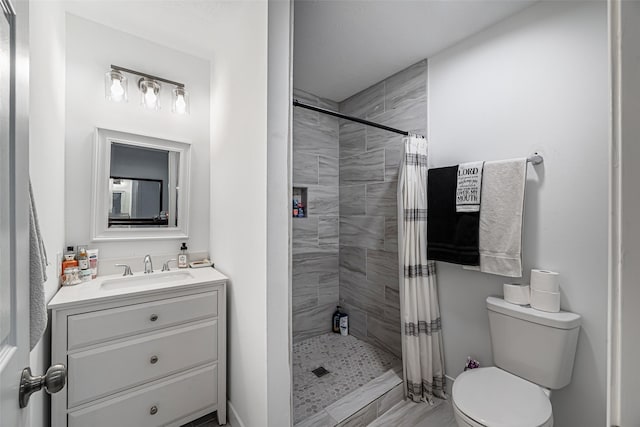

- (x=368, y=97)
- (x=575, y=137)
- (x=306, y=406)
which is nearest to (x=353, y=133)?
(x=368, y=97)

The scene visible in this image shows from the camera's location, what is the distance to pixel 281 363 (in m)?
1.26

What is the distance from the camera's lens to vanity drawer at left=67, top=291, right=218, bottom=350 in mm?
1269

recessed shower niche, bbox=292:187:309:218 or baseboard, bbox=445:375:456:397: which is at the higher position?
recessed shower niche, bbox=292:187:309:218

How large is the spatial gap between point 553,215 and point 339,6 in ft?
5.49

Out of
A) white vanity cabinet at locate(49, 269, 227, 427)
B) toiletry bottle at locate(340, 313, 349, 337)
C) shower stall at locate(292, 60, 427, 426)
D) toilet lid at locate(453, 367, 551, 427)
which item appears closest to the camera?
toilet lid at locate(453, 367, 551, 427)

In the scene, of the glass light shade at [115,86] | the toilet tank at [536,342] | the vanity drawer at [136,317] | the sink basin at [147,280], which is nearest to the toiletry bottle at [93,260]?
the sink basin at [147,280]

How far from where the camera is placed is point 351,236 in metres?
2.63

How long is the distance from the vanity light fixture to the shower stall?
0.93m

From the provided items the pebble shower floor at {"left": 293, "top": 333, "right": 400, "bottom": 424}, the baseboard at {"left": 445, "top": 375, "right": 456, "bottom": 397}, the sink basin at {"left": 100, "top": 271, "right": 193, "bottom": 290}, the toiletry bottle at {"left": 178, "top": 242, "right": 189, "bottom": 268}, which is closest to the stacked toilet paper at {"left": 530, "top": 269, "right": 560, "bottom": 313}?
the baseboard at {"left": 445, "top": 375, "right": 456, "bottom": 397}

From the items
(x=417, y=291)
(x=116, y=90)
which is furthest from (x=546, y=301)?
(x=116, y=90)

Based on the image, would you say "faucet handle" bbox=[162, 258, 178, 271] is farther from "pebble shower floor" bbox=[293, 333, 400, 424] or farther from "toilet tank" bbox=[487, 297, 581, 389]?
"toilet tank" bbox=[487, 297, 581, 389]

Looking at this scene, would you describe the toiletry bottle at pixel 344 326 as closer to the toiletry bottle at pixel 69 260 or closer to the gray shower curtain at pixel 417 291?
the gray shower curtain at pixel 417 291

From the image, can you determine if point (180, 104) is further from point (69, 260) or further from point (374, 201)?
point (374, 201)

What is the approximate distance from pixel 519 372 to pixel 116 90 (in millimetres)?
2960
